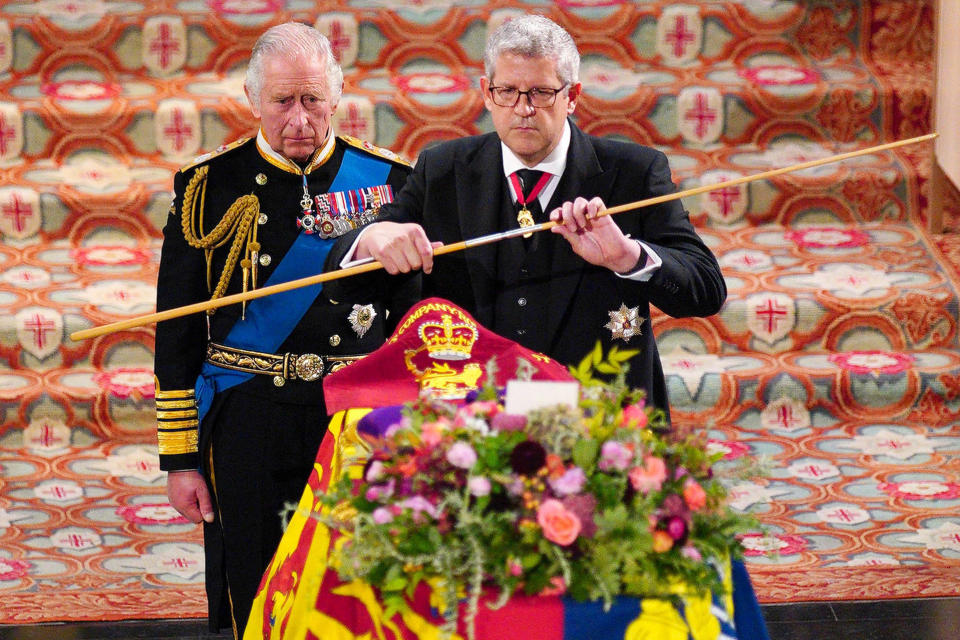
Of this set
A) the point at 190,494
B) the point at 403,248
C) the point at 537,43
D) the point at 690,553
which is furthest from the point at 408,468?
the point at 190,494

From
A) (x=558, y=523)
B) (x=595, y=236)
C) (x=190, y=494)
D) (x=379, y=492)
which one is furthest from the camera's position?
(x=190, y=494)

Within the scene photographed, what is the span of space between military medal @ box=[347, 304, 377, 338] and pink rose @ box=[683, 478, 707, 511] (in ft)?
3.58

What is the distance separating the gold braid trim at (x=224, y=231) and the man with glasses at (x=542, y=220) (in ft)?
0.89

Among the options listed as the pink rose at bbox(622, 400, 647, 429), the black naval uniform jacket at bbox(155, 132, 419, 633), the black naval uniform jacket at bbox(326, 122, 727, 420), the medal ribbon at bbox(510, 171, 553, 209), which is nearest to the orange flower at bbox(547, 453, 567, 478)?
the pink rose at bbox(622, 400, 647, 429)

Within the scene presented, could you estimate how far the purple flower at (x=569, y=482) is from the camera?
1.74m

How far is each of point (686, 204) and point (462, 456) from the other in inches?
143

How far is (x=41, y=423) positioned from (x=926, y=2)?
3.68 m

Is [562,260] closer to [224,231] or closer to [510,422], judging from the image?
[224,231]

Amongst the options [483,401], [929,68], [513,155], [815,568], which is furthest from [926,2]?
[483,401]

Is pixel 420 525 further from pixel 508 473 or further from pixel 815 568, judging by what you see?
pixel 815 568

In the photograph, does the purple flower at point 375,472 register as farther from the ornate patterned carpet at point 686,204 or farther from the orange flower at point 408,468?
the ornate patterned carpet at point 686,204

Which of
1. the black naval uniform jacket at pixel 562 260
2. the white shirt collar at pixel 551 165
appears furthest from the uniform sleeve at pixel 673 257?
the white shirt collar at pixel 551 165

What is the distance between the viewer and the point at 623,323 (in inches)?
99.1

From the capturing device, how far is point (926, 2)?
5660 mm
